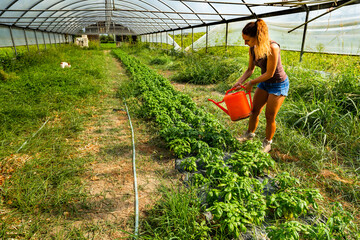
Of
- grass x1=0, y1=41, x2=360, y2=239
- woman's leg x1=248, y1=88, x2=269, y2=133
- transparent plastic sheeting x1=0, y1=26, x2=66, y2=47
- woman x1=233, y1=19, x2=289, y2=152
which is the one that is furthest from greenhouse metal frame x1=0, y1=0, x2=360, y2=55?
woman's leg x1=248, y1=88, x2=269, y2=133

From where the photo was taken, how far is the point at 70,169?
2.56m

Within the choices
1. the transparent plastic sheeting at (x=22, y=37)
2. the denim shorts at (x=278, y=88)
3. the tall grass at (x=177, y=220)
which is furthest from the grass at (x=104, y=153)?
the transparent plastic sheeting at (x=22, y=37)

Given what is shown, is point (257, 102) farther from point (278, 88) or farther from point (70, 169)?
point (70, 169)

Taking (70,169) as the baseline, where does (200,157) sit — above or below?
above

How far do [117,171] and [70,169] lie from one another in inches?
20.9

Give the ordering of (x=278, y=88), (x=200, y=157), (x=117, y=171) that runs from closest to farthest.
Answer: (x=200, y=157), (x=278, y=88), (x=117, y=171)

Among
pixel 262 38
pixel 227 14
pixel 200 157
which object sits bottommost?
pixel 200 157

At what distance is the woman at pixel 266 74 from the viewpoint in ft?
7.51

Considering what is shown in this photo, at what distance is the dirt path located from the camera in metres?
1.96

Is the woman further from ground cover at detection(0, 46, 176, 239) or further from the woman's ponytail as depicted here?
ground cover at detection(0, 46, 176, 239)

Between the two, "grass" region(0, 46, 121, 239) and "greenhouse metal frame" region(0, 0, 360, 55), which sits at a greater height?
"greenhouse metal frame" region(0, 0, 360, 55)

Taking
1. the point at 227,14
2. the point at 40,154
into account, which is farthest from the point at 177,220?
the point at 227,14

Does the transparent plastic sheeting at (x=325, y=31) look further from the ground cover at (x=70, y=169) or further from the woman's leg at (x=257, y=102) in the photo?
the ground cover at (x=70, y=169)

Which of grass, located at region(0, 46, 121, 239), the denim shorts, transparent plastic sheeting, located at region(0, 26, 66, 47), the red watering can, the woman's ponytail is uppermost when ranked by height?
transparent plastic sheeting, located at region(0, 26, 66, 47)
